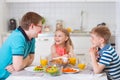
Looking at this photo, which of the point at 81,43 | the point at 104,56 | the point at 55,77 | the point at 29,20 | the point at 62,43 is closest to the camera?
the point at 55,77

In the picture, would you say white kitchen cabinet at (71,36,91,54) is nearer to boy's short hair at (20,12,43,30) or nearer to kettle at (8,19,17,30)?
kettle at (8,19,17,30)

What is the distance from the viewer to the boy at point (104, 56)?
89.8 inches

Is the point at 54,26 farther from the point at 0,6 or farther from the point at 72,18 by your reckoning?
the point at 0,6

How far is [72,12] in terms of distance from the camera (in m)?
5.01

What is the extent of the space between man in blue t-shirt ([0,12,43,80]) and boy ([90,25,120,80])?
0.54m

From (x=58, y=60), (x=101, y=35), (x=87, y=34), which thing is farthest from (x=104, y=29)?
(x=87, y=34)

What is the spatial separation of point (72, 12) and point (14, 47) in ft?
9.28

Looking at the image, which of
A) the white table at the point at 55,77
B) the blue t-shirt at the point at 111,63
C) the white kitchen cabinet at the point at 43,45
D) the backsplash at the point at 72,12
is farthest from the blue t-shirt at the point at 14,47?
the backsplash at the point at 72,12

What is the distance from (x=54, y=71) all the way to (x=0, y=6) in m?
2.80

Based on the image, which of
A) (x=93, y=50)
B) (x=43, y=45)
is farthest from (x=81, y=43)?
(x=93, y=50)

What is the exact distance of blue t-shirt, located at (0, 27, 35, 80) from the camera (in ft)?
7.59

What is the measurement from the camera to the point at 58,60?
2424mm

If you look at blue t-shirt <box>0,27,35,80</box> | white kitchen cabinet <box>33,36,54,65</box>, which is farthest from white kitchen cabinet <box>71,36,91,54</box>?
blue t-shirt <box>0,27,35,80</box>

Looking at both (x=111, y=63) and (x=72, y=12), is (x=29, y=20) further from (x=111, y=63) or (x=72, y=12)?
(x=72, y=12)
